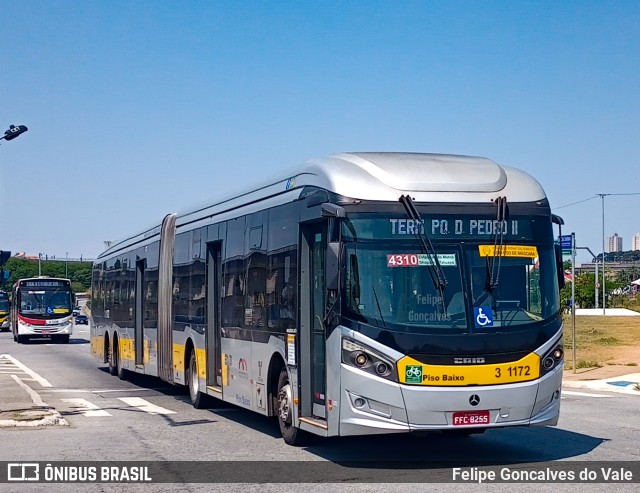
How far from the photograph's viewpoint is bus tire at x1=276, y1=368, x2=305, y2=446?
39.5ft

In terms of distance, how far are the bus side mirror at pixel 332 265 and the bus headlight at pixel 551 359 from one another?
244 cm

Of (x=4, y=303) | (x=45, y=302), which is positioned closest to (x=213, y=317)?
(x=45, y=302)

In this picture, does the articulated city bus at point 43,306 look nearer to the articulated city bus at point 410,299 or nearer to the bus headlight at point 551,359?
the articulated city bus at point 410,299

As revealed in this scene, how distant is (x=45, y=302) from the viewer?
49812 mm

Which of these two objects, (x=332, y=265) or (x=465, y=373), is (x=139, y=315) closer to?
(x=332, y=265)

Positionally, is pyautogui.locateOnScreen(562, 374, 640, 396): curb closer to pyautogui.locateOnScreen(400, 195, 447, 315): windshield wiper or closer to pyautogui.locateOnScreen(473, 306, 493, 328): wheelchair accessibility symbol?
pyautogui.locateOnScreen(473, 306, 493, 328): wheelchair accessibility symbol

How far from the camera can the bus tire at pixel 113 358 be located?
2542 cm

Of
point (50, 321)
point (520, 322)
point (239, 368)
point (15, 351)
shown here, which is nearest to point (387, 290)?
point (520, 322)

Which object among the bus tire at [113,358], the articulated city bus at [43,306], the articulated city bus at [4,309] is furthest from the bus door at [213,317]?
the articulated city bus at [4,309]

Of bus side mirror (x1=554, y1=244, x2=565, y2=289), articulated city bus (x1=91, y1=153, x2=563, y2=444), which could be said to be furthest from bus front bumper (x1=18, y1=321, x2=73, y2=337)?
bus side mirror (x1=554, y1=244, x2=565, y2=289)

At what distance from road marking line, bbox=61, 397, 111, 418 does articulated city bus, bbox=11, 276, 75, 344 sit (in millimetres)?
31225

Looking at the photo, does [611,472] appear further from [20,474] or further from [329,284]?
[20,474]

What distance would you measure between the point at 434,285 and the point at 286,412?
9.31 ft

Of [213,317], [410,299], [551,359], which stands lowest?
[551,359]
